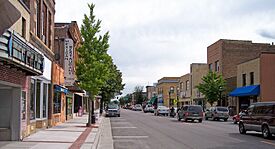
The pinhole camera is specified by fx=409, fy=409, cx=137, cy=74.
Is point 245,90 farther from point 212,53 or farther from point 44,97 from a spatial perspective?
point 44,97

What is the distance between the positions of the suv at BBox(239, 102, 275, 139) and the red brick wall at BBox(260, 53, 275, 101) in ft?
74.4

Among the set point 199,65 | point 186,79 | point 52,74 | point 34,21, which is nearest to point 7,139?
point 34,21

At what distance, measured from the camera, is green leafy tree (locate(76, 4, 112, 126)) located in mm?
27844

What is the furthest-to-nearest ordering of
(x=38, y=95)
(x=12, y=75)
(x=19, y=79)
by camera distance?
(x=38, y=95) < (x=19, y=79) < (x=12, y=75)

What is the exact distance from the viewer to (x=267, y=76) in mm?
45219

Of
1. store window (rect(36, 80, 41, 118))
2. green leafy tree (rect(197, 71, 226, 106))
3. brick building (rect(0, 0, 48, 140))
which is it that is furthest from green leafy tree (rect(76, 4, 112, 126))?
green leafy tree (rect(197, 71, 226, 106))

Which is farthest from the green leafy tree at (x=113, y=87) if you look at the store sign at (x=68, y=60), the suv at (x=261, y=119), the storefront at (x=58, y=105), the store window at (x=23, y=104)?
the store window at (x=23, y=104)

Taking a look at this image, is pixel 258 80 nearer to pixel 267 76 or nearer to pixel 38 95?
pixel 267 76

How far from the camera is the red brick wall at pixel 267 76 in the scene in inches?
1762

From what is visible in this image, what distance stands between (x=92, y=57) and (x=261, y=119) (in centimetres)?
1216

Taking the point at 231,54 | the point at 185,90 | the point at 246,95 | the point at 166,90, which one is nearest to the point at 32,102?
the point at 246,95

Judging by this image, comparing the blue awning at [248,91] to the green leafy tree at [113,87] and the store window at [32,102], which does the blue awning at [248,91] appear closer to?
the green leafy tree at [113,87]

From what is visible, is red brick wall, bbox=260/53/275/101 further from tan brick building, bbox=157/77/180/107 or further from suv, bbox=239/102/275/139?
tan brick building, bbox=157/77/180/107

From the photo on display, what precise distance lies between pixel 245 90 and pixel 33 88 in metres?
32.1
